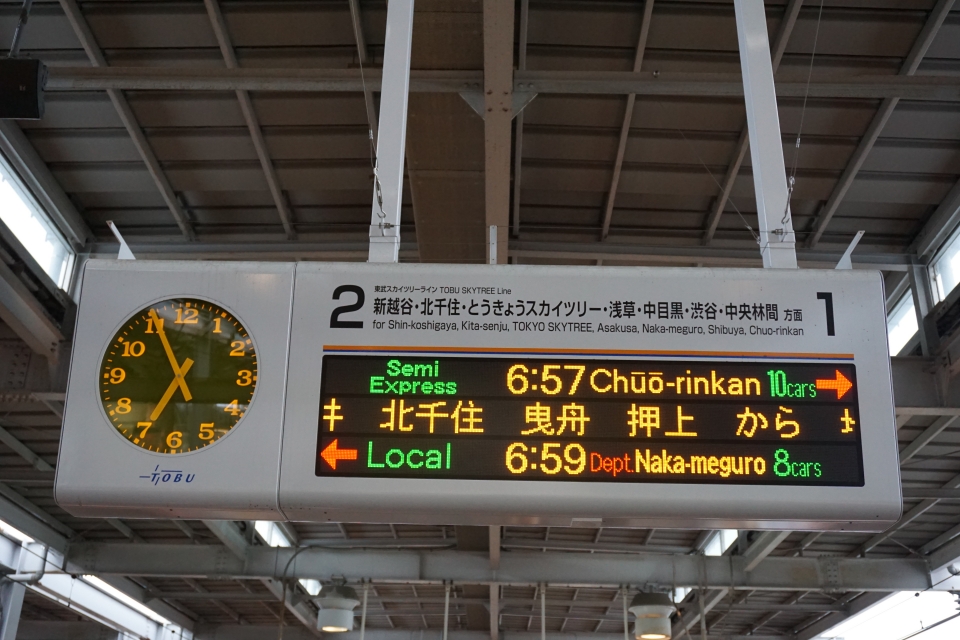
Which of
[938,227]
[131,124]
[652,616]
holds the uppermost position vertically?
[131,124]

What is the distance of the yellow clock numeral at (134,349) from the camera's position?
4195 millimetres

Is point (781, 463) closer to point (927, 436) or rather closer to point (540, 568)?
point (927, 436)

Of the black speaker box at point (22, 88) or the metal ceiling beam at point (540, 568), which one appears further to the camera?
the metal ceiling beam at point (540, 568)

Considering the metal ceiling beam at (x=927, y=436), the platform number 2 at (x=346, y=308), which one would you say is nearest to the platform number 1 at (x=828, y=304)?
the platform number 2 at (x=346, y=308)

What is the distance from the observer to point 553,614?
22250 millimetres

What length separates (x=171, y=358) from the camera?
13.6 feet

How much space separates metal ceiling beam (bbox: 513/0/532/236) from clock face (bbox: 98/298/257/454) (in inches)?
163

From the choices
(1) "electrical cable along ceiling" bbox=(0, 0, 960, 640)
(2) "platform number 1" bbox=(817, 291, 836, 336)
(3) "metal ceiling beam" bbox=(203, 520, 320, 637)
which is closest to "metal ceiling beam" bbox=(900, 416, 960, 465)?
(1) "electrical cable along ceiling" bbox=(0, 0, 960, 640)

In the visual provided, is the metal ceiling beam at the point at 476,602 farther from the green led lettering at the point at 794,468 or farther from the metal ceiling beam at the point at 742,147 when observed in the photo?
the green led lettering at the point at 794,468

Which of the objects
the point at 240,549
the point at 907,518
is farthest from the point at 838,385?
the point at 240,549

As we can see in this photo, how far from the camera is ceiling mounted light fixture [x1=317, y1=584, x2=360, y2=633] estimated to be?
14.0m

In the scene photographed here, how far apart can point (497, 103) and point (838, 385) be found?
12.5ft

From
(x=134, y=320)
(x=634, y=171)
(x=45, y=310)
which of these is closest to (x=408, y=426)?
(x=134, y=320)

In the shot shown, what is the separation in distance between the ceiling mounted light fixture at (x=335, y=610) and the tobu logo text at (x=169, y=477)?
34.9 feet
